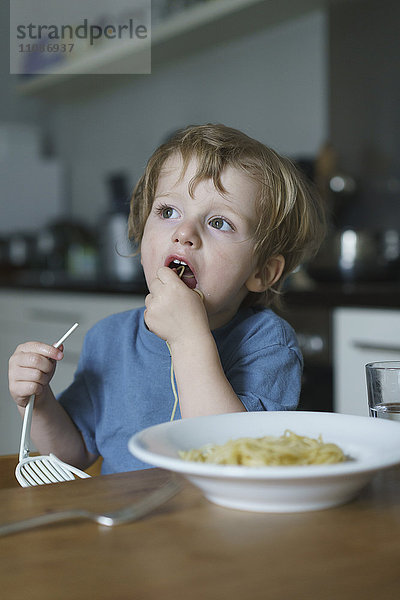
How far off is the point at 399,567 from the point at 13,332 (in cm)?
289

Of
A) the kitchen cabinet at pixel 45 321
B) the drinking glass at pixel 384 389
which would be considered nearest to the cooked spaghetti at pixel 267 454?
the drinking glass at pixel 384 389

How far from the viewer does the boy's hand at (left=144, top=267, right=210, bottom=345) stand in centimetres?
92

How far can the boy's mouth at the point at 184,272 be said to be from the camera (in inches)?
40.1

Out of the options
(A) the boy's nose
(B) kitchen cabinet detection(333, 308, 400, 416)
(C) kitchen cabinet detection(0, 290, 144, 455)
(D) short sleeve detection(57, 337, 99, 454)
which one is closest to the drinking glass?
(A) the boy's nose

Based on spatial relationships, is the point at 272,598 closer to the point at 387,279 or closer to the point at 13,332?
the point at 387,279

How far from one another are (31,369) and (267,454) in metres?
0.50

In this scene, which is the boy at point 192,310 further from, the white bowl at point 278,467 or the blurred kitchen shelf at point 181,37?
the blurred kitchen shelf at point 181,37

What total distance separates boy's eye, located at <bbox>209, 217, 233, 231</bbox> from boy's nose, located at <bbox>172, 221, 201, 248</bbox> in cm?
4

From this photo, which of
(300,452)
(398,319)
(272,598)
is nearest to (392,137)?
(398,319)

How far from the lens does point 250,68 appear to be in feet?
10.6

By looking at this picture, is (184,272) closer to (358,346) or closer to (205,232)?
(205,232)

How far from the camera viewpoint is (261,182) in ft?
3.51

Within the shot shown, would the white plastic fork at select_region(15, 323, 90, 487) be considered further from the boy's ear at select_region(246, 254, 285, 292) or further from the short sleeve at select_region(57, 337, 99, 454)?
the boy's ear at select_region(246, 254, 285, 292)

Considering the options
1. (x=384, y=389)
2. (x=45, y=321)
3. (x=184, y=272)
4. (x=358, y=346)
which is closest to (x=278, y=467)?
(x=384, y=389)
